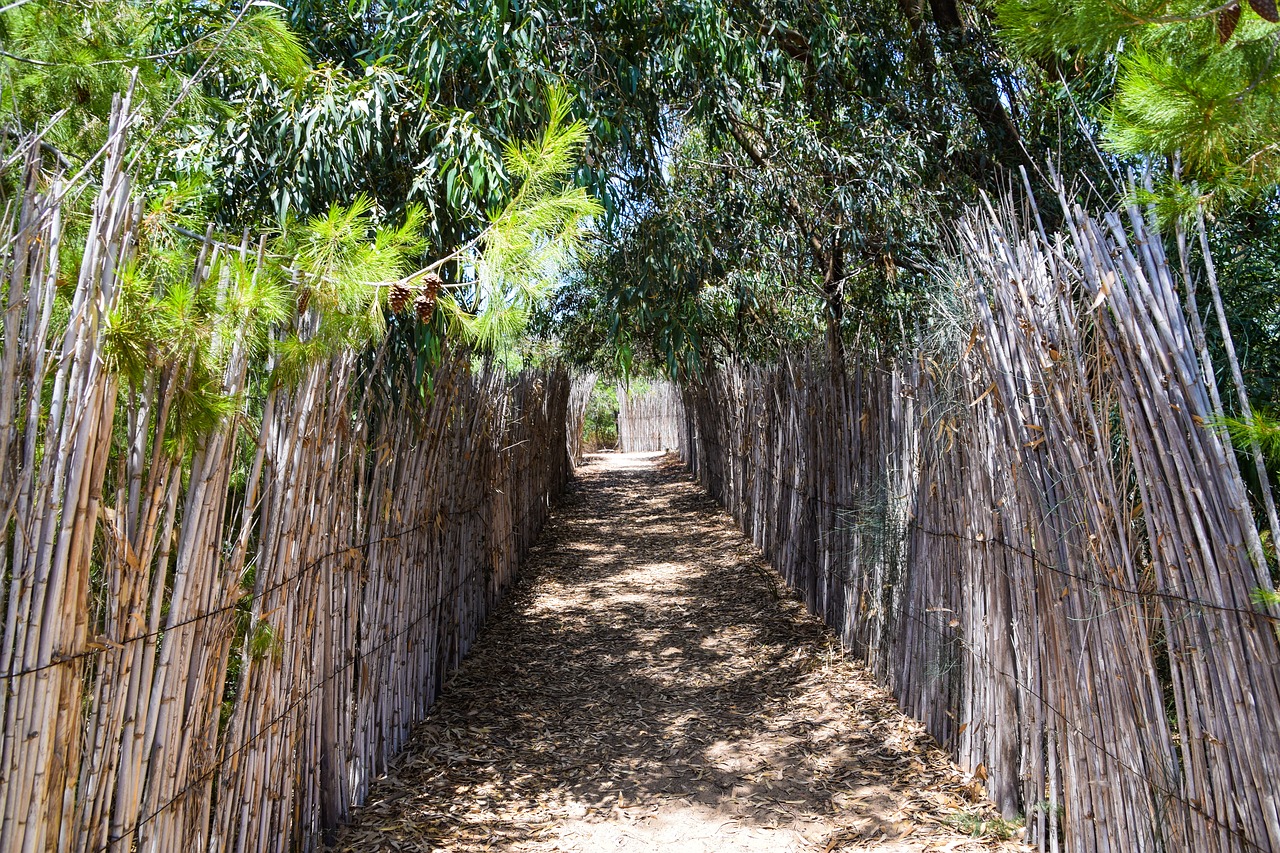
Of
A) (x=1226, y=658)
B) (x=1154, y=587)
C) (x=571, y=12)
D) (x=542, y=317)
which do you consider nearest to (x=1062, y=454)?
(x=1154, y=587)

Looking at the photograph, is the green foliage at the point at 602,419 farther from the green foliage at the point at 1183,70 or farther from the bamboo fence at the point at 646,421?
the green foliage at the point at 1183,70

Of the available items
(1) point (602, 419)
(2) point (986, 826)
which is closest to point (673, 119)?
(2) point (986, 826)

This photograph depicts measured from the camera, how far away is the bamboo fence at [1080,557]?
1675mm

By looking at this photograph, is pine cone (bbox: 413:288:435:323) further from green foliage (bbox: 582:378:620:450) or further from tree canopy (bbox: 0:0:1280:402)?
green foliage (bbox: 582:378:620:450)

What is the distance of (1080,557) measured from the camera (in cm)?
225

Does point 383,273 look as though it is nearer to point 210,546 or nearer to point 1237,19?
point 210,546

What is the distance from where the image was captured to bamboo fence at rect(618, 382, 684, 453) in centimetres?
2147

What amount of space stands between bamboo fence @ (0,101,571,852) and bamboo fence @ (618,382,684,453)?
1780 centimetres

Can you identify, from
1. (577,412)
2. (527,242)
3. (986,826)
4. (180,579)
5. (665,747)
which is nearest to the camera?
(180,579)

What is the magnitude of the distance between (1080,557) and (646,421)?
20091 millimetres

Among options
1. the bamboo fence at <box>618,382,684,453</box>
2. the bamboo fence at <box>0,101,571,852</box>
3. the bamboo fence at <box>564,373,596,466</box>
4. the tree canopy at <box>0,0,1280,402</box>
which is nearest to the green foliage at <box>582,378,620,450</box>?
the bamboo fence at <box>618,382,684,453</box>

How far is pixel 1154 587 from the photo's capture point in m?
1.96

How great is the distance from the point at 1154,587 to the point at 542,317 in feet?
26.1

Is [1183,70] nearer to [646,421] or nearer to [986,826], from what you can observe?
[986,826]
